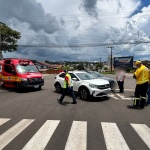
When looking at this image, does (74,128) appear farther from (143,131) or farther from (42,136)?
(143,131)

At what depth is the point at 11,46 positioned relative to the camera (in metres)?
49.4

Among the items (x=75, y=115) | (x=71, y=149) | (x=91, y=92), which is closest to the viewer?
(x=71, y=149)

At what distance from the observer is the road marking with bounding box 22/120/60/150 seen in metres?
4.78

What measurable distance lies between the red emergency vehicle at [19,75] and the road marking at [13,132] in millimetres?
8147

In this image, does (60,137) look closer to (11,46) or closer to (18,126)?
(18,126)

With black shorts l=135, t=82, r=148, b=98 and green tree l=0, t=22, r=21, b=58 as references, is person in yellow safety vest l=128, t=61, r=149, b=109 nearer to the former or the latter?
black shorts l=135, t=82, r=148, b=98

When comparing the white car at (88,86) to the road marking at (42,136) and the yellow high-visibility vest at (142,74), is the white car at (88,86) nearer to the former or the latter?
A: the yellow high-visibility vest at (142,74)

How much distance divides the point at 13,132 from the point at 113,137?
2.75m

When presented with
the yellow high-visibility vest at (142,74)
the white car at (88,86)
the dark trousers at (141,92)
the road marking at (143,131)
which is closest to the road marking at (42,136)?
the road marking at (143,131)

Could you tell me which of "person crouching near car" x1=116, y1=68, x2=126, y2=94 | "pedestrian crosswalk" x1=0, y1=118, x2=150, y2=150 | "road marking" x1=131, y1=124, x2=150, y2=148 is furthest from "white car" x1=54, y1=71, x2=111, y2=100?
"road marking" x1=131, y1=124, x2=150, y2=148

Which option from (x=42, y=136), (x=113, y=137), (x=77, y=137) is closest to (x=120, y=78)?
(x=113, y=137)

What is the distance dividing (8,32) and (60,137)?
4732cm

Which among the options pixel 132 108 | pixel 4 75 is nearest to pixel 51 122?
pixel 132 108

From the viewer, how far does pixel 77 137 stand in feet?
17.7
